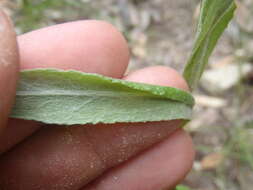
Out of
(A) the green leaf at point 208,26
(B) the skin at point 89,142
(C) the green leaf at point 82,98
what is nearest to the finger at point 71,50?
(B) the skin at point 89,142

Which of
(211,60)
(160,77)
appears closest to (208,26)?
(160,77)

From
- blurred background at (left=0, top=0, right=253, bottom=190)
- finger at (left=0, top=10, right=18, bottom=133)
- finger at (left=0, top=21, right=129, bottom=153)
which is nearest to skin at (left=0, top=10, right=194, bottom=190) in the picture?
finger at (left=0, top=21, right=129, bottom=153)

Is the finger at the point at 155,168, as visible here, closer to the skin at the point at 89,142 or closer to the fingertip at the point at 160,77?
the skin at the point at 89,142

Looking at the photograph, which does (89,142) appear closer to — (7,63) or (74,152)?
Answer: (74,152)

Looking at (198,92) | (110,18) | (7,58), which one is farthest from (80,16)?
(7,58)

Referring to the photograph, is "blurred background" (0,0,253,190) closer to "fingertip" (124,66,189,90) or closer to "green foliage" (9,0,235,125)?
"fingertip" (124,66,189,90)

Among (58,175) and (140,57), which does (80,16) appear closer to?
(140,57)
